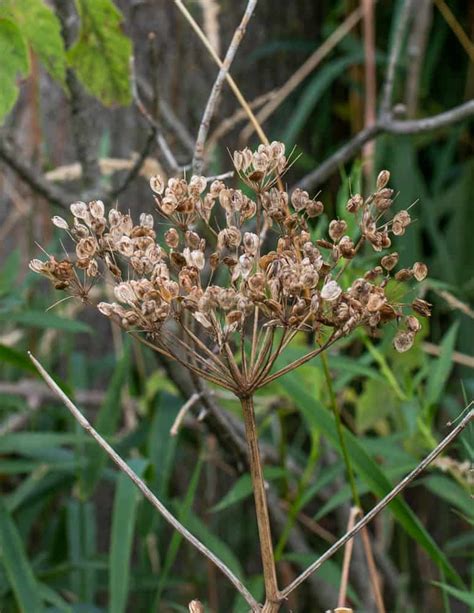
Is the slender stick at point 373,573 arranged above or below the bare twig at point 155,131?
below

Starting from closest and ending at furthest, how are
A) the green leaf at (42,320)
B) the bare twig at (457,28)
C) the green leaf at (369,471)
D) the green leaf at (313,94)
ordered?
the green leaf at (369,471) < the green leaf at (42,320) < the green leaf at (313,94) < the bare twig at (457,28)

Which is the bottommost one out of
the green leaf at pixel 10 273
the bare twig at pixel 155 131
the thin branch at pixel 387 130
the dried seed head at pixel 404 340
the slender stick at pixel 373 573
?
the slender stick at pixel 373 573

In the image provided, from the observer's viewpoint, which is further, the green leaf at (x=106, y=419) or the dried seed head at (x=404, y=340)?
the green leaf at (x=106, y=419)

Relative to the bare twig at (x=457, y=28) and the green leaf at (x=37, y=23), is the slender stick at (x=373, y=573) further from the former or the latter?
the bare twig at (x=457, y=28)

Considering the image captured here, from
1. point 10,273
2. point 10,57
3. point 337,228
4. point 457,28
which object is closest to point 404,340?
point 337,228

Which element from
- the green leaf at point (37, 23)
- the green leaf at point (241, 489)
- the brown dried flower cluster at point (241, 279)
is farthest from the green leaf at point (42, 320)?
the brown dried flower cluster at point (241, 279)

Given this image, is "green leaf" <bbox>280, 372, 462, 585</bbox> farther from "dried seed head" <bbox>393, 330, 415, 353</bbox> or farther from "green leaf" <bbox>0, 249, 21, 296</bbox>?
"green leaf" <bbox>0, 249, 21, 296</bbox>

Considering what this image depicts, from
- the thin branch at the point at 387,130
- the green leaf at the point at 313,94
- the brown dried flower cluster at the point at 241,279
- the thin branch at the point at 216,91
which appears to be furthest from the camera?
the green leaf at the point at 313,94

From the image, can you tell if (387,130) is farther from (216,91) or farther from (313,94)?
(313,94)

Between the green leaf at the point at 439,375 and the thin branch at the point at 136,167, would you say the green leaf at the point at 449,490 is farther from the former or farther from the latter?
the thin branch at the point at 136,167
